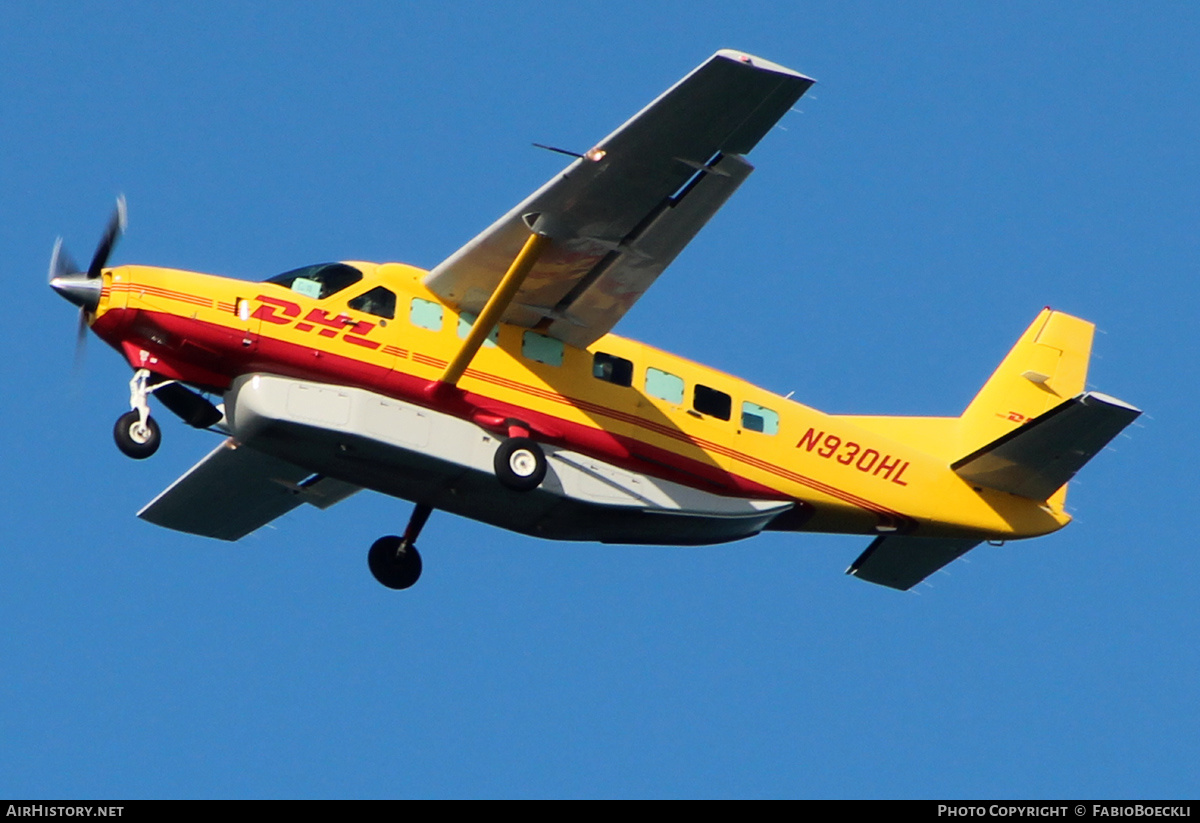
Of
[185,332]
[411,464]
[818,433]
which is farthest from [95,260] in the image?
[818,433]

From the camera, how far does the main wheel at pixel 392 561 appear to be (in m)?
21.0

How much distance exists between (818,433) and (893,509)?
1.37 m

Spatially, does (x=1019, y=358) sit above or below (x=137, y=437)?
above

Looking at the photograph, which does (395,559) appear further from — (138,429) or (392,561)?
(138,429)

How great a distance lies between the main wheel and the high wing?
3.12 metres

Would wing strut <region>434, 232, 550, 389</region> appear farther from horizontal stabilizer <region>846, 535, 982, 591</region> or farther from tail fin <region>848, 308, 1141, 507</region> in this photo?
horizontal stabilizer <region>846, 535, 982, 591</region>

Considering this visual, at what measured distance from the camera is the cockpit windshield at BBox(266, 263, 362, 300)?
19219 millimetres

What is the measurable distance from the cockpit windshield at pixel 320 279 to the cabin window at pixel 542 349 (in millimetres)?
2024

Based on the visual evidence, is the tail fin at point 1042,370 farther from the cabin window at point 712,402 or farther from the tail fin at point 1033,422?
the cabin window at point 712,402

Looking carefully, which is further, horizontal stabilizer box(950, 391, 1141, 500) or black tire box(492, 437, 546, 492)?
horizontal stabilizer box(950, 391, 1141, 500)

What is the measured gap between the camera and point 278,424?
18469 mm

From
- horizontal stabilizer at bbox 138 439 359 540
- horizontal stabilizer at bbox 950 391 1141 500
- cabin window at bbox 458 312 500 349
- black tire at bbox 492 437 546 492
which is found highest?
horizontal stabilizer at bbox 950 391 1141 500

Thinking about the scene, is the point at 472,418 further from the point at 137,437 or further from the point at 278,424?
the point at 137,437

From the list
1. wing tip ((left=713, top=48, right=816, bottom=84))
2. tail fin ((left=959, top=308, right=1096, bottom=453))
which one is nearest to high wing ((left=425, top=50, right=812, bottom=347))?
wing tip ((left=713, top=48, right=816, bottom=84))
